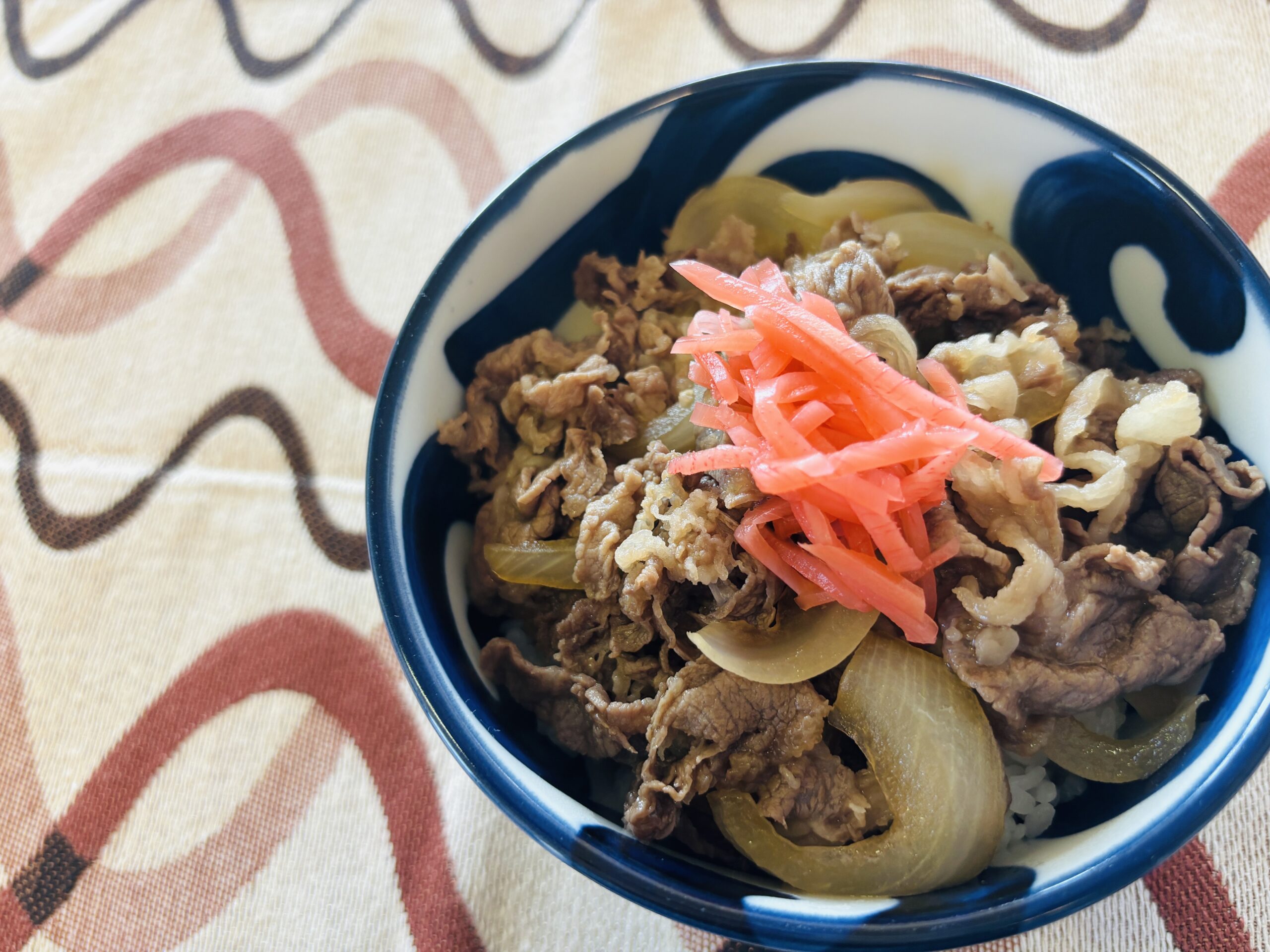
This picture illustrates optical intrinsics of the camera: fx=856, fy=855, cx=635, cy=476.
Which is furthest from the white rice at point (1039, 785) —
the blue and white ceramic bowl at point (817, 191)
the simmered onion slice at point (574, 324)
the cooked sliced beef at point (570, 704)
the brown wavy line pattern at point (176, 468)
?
the brown wavy line pattern at point (176, 468)

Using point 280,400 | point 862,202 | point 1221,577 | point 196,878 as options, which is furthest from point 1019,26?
point 196,878

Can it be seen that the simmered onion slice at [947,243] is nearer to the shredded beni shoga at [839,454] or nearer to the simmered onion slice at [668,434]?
the shredded beni shoga at [839,454]

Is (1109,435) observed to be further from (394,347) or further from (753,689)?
(394,347)

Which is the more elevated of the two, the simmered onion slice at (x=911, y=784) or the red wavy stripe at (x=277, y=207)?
the simmered onion slice at (x=911, y=784)

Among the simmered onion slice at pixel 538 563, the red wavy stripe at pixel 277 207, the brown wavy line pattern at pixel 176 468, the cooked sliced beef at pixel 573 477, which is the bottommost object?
the brown wavy line pattern at pixel 176 468

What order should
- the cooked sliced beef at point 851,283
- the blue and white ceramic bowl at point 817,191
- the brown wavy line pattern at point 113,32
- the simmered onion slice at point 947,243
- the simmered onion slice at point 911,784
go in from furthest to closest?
1. the brown wavy line pattern at point 113,32
2. the simmered onion slice at point 947,243
3. the cooked sliced beef at point 851,283
4. the simmered onion slice at point 911,784
5. the blue and white ceramic bowl at point 817,191

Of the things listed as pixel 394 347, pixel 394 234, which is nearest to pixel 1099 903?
pixel 394 347

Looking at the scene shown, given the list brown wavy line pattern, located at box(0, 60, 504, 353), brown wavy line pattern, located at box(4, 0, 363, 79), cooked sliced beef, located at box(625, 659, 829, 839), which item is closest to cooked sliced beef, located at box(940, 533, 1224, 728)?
cooked sliced beef, located at box(625, 659, 829, 839)
